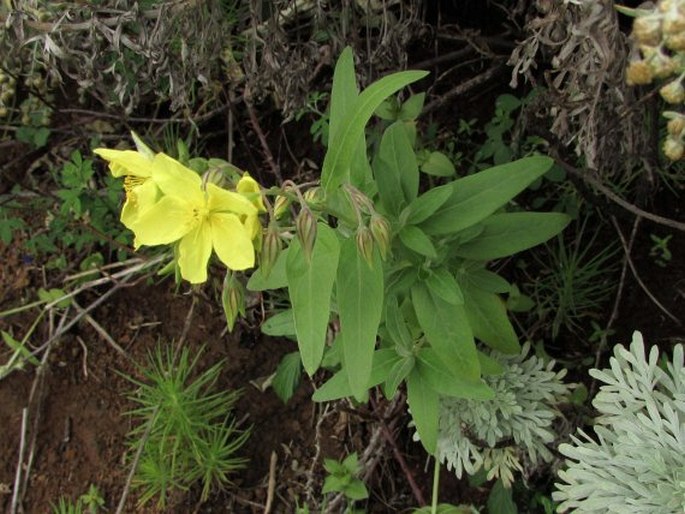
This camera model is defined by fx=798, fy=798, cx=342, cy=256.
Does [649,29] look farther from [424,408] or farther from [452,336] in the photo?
[424,408]

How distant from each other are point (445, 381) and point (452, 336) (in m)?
0.20

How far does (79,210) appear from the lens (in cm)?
274

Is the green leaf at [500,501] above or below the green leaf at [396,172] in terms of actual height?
below

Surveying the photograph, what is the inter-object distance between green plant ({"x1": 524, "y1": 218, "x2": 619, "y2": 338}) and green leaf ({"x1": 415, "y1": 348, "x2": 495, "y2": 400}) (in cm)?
66

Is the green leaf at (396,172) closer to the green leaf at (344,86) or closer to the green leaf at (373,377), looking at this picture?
the green leaf at (344,86)

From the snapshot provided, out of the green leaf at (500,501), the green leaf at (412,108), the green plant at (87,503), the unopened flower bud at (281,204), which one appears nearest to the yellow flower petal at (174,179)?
the unopened flower bud at (281,204)

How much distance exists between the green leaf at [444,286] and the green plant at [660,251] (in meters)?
1.05

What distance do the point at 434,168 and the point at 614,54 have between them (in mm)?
698

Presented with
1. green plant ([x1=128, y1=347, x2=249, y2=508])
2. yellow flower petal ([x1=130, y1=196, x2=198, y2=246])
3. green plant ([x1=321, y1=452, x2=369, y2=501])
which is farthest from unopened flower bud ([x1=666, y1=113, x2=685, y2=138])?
green plant ([x1=128, y1=347, x2=249, y2=508])

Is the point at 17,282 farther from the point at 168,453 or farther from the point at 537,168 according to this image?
the point at 537,168

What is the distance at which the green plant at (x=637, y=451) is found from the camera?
173cm

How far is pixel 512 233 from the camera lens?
1959 millimetres

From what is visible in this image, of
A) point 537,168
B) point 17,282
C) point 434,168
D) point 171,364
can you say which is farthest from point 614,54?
point 17,282

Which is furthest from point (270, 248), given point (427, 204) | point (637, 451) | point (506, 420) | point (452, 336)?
point (506, 420)
